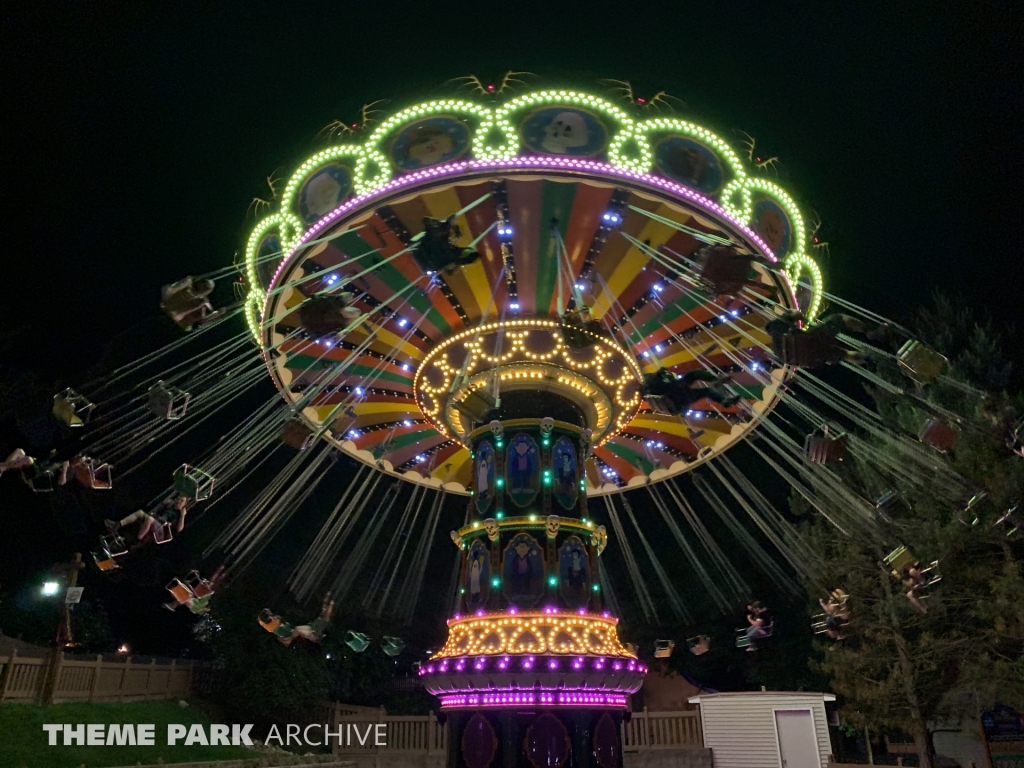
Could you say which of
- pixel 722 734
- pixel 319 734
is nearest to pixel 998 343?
pixel 722 734

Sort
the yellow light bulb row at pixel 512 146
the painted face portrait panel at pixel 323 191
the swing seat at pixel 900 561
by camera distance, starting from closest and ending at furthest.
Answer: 1. the yellow light bulb row at pixel 512 146
2. the painted face portrait panel at pixel 323 191
3. the swing seat at pixel 900 561

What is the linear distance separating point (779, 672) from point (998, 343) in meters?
10.3

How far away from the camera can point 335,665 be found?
19.2m

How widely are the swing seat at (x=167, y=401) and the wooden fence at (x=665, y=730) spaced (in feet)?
36.2

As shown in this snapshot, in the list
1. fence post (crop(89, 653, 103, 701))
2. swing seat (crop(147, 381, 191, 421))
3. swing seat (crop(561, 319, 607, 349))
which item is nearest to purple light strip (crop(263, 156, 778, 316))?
swing seat (crop(561, 319, 607, 349))

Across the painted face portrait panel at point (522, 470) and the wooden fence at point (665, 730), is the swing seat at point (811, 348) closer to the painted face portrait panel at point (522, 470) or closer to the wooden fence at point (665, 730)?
A: the painted face portrait panel at point (522, 470)

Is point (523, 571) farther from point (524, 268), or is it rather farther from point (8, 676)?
point (8, 676)

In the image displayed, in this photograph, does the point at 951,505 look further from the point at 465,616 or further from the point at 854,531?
the point at 465,616

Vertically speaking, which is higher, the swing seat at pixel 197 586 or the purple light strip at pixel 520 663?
the swing seat at pixel 197 586

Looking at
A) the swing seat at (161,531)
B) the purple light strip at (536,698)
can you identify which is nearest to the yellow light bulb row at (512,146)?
the swing seat at (161,531)

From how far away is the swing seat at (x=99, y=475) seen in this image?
8.20m

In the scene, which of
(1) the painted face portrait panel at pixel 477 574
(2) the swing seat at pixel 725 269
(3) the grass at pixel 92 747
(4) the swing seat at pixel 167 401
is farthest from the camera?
(3) the grass at pixel 92 747

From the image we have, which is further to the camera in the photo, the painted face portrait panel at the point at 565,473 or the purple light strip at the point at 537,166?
the painted face portrait panel at the point at 565,473

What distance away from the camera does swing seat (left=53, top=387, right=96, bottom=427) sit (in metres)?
7.70
